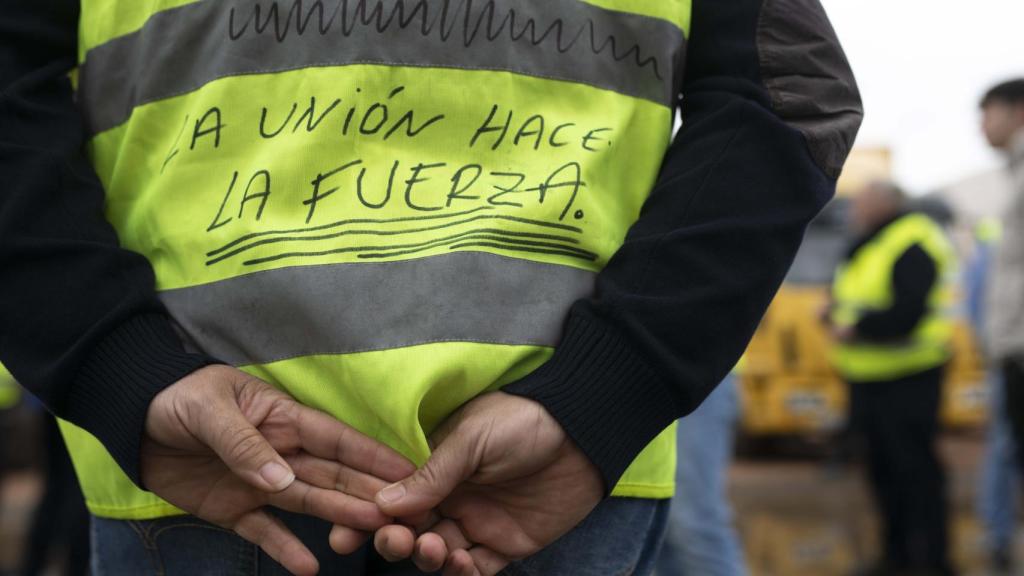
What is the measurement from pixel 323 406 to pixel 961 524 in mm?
6256

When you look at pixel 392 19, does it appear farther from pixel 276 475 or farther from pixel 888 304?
pixel 888 304

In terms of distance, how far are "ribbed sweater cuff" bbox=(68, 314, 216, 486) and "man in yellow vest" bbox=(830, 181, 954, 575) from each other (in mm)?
4575

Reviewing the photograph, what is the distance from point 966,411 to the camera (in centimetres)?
852

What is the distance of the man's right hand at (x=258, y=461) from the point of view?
112cm

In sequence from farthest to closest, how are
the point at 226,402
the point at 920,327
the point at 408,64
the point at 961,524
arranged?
the point at 961,524 → the point at 920,327 → the point at 408,64 → the point at 226,402

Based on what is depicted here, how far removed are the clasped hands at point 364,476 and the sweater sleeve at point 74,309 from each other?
0.14ft

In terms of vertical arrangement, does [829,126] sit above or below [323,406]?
above

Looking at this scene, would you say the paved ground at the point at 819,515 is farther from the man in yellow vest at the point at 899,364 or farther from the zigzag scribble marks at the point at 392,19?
the zigzag scribble marks at the point at 392,19

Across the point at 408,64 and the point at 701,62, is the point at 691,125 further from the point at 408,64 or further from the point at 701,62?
the point at 408,64

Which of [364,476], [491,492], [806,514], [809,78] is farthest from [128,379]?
[806,514]

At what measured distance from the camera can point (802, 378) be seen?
825 centimetres

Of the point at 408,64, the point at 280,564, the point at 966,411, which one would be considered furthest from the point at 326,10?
the point at 966,411

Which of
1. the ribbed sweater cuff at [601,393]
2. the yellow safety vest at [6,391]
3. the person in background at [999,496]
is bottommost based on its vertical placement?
the yellow safety vest at [6,391]

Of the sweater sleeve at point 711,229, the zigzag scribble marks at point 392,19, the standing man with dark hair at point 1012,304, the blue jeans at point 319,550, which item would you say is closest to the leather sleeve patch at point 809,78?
the sweater sleeve at point 711,229
